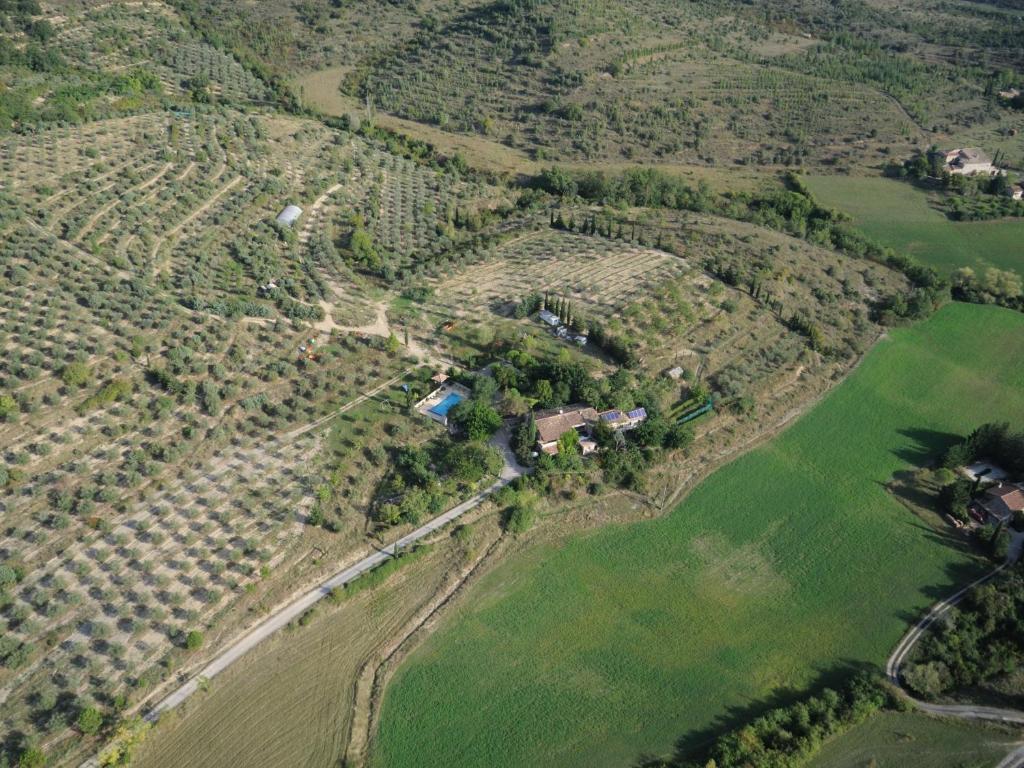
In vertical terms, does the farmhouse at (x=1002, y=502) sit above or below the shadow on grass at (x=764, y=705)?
above

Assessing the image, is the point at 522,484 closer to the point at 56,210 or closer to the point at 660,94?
the point at 56,210

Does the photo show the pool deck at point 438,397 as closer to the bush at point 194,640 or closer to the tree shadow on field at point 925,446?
the bush at point 194,640

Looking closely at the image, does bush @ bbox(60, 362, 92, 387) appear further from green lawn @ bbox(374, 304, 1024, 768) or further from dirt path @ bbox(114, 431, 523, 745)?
green lawn @ bbox(374, 304, 1024, 768)

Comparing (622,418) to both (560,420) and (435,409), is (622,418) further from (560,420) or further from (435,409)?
(435,409)

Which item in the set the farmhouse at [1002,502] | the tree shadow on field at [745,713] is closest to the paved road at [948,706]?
the tree shadow on field at [745,713]

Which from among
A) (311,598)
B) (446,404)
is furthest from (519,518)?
(311,598)

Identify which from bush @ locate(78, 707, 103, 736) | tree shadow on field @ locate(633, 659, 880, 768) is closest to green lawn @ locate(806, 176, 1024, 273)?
tree shadow on field @ locate(633, 659, 880, 768)
